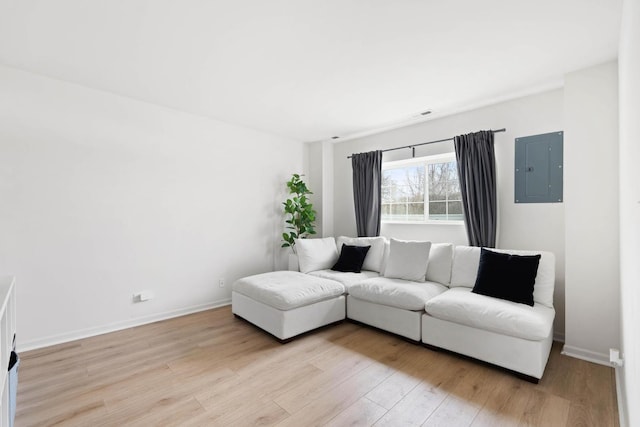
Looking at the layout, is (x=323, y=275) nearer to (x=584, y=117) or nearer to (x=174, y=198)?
(x=174, y=198)

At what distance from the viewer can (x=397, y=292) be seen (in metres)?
3.00

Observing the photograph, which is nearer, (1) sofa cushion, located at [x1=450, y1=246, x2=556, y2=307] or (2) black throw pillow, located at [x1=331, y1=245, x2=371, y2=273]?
(1) sofa cushion, located at [x1=450, y1=246, x2=556, y2=307]

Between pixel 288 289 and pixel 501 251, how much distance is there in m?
2.15

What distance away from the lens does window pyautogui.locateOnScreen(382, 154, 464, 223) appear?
386 centimetres

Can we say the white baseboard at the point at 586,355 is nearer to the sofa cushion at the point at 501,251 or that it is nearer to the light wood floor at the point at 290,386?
the light wood floor at the point at 290,386

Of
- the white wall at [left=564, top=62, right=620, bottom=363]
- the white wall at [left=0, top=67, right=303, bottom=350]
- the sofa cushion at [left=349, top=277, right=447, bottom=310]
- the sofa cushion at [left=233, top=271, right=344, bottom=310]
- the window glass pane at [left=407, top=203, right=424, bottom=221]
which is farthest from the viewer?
the window glass pane at [left=407, top=203, right=424, bottom=221]

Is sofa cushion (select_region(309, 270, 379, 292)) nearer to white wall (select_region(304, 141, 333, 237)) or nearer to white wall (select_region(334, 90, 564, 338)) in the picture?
white wall (select_region(334, 90, 564, 338))

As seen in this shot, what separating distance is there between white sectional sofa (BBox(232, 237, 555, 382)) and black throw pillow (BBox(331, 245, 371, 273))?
0.06 meters

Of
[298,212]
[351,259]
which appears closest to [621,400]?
[351,259]

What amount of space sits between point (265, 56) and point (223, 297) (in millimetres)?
3104

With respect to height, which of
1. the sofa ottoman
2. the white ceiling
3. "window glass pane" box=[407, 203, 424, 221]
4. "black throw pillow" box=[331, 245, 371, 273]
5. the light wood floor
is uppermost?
the white ceiling

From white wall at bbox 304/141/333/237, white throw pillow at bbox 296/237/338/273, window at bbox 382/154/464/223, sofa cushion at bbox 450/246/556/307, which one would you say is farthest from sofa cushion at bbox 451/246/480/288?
white wall at bbox 304/141/333/237

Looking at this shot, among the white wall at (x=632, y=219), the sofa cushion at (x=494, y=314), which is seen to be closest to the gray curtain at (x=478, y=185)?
the sofa cushion at (x=494, y=314)

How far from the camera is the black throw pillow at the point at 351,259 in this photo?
3986 millimetres
